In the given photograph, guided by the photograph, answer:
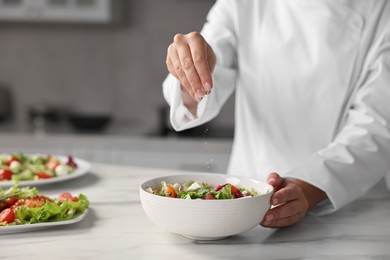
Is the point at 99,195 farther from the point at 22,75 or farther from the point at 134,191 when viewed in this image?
the point at 22,75

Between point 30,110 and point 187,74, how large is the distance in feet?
8.66

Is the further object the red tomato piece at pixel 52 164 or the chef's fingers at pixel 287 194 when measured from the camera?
the red tomato piece at pixel 52 164

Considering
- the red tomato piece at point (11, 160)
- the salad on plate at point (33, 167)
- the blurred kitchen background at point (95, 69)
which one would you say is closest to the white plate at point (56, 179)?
the salad on plate at point (33, 167)

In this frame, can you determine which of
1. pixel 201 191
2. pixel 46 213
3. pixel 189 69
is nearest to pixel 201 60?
pixel 189 69

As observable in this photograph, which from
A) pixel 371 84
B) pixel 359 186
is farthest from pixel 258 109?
pixel 359 186

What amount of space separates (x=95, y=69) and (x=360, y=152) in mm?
2540

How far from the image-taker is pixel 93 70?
373 cm

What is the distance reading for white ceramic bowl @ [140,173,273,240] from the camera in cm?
102

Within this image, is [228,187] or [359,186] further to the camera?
[359,186]

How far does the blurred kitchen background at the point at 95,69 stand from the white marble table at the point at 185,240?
2.23 m

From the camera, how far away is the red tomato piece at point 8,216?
1.14 meters

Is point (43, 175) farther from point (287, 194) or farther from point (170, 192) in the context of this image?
point (287, 194)

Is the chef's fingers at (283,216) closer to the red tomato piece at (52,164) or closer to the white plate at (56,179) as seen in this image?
the white plate at (56,179)

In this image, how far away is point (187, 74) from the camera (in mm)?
1191
